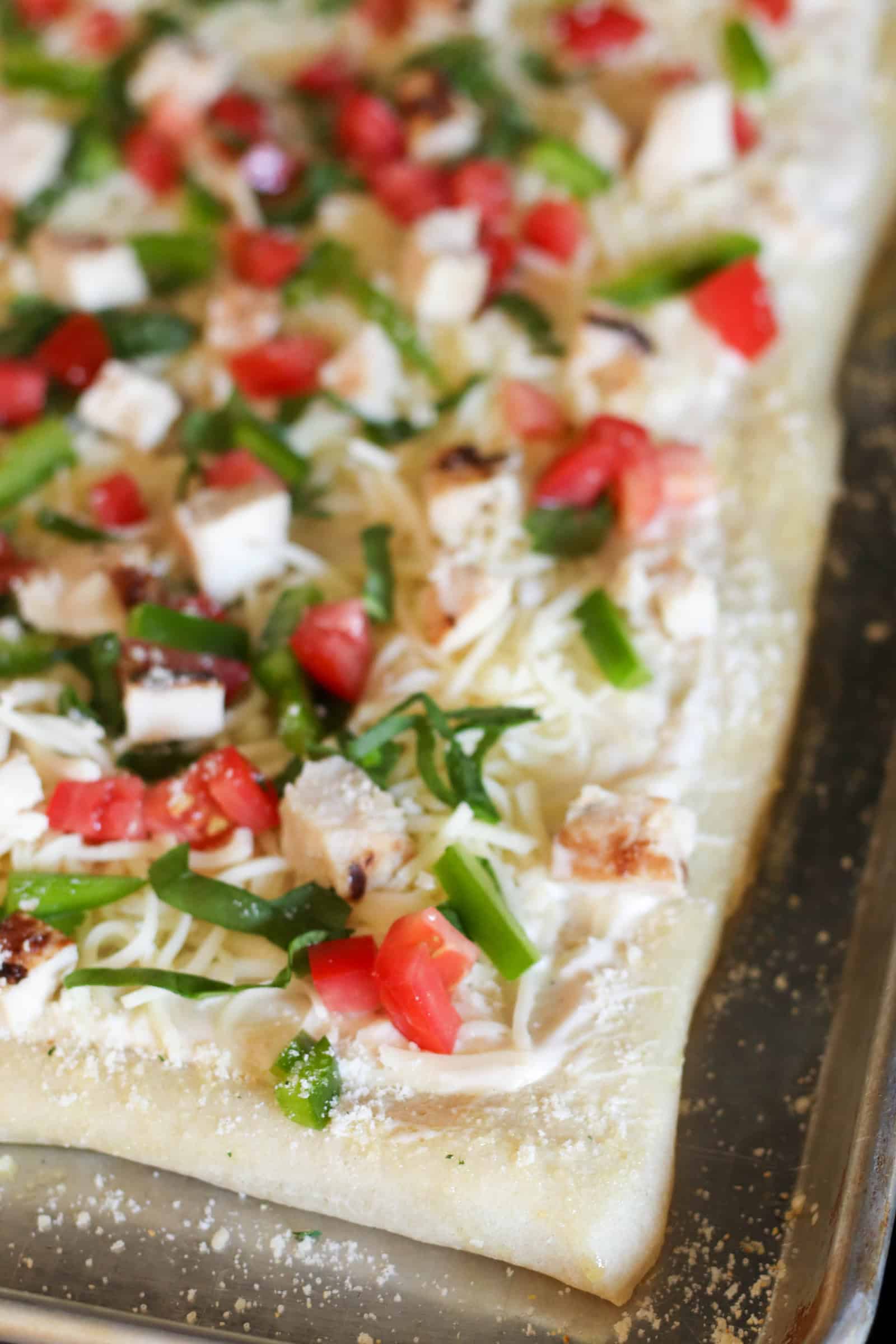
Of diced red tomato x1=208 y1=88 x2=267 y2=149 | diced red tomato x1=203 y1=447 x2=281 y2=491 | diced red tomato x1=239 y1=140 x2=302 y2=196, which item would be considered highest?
diced red tomato x1=208 y1=88 x2=267 y2=149

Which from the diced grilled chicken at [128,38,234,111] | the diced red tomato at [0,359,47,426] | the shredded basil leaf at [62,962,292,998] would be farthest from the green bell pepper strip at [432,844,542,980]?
the diced grilled chicken at [128,38,234,111]

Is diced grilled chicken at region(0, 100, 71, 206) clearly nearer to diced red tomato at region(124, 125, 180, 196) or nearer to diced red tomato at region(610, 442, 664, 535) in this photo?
diced red tomato at region(124, 125, 180, 196)

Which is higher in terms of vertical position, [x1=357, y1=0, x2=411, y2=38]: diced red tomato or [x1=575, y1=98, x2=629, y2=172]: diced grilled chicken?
[x1=357, y1=0, x2=411, y2=38]: diced red tomato

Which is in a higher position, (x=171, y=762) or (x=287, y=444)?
(x=287, y=444)

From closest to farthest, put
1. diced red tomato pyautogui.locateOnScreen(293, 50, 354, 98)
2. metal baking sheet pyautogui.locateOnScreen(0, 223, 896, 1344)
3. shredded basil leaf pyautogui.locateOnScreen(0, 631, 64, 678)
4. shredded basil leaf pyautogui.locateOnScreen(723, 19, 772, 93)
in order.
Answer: metal baking sheet pyautogui.locateOnScreen(0, 223, 896, 1344) → shredded basil leaf pyautogui.locateOnScreen(0, 631, 64, 678) → shredded basil leaf pyautogui.locateOnScreen(723, 19, 772, 93) → diced red tomato pyautogui.locateOnScreen(293, 50, 354, 98)

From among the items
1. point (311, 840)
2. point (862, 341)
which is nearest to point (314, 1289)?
point (311, 840)

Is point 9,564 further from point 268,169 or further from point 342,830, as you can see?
point 268,169

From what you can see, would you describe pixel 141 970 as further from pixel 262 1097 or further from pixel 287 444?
pixel 287 444
